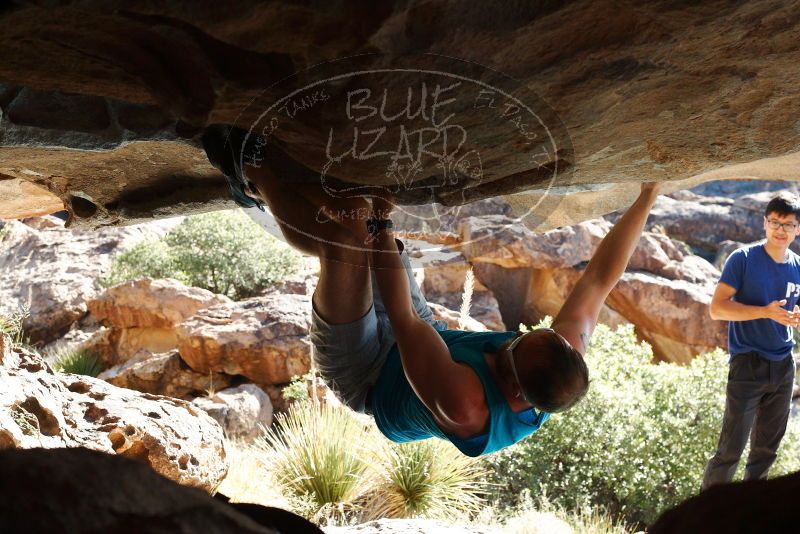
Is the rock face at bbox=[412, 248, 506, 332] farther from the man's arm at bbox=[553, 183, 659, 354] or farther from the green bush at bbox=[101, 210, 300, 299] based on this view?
the man's arm at bbox=[553, 183, 659, 354]

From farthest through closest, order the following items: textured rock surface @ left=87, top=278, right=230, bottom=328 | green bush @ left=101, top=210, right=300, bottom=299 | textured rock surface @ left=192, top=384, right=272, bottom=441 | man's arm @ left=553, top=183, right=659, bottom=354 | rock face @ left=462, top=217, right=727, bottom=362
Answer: rock face @ left=462, top=217, right=727, bottom=362 < green bush @ left=101, top=210, right=300, bottom=299 < textured rock surface @ left=87, top=278, right=230, bottom=328 < textured rock surface @ left=192, top=384, right=272, bottom=441 < man's arm @ left=553, top=183, right=659, bottom=354

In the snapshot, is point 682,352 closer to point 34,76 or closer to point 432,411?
point 432,411

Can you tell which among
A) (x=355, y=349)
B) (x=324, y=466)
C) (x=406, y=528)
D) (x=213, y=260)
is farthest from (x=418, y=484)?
(x=213, y=260)

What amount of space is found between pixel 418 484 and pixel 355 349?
3554mm

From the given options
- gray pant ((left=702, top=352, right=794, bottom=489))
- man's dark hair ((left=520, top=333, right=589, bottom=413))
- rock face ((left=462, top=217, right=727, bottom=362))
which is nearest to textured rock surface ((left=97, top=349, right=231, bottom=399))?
rock face ((left=462, top=217, right=727, bottom=362))

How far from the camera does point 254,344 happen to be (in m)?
7.54

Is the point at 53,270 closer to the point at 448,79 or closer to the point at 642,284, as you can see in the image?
the point at 642,284

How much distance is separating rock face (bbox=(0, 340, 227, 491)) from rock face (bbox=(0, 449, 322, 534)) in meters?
1.82

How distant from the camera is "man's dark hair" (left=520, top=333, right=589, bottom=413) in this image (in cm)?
199

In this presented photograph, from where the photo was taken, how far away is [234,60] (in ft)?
4.83

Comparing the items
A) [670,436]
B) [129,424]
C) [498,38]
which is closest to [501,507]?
[670,436]

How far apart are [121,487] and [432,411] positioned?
1267mm

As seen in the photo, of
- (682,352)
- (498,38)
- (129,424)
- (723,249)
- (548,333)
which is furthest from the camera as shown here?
(723,249)

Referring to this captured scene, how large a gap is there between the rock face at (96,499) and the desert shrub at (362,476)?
182 inches
